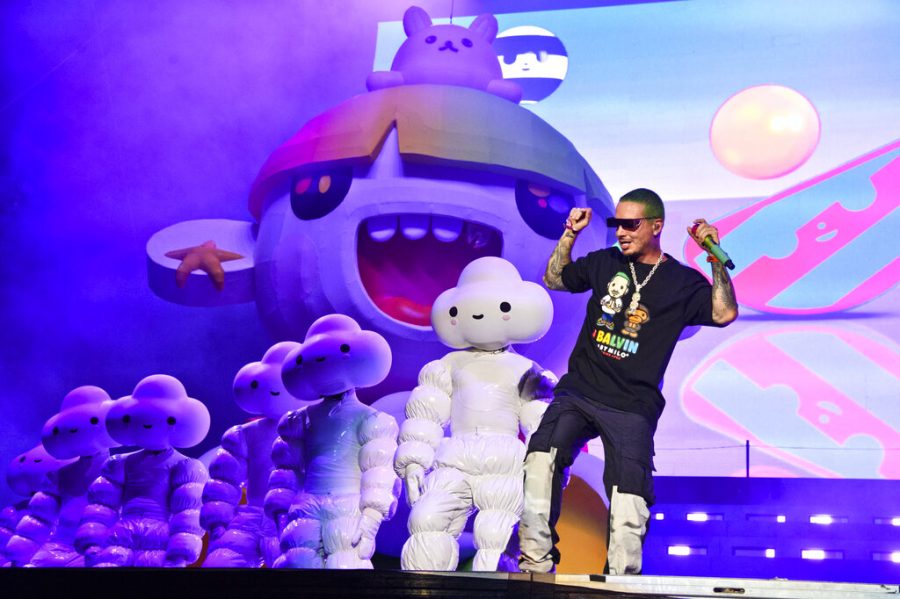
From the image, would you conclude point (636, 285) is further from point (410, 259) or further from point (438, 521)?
point (410, 259)

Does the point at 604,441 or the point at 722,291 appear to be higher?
the point at 722,291

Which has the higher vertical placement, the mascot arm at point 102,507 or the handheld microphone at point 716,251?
the handheld microphone at point 716,251

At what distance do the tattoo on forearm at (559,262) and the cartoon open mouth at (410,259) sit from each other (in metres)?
1.84

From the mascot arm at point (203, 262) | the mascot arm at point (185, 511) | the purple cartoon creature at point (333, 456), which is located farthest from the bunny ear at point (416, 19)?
the mascot arm at point (185, 511)

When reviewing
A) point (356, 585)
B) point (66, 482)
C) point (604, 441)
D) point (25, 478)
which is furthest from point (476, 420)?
point (25, 478)

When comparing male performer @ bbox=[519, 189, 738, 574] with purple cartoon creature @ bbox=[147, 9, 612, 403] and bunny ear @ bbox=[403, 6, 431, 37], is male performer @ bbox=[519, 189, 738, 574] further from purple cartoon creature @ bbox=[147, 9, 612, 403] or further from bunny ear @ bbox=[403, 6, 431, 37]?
bunny ear @ bbox=[403, 6, 431, 37]

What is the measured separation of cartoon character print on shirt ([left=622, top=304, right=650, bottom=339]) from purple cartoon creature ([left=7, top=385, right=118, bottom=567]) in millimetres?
→ 3094

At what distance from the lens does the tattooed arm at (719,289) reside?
242 centimetres

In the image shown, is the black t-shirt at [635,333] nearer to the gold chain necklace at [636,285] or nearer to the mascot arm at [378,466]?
the gold chain necklace at [636,285]

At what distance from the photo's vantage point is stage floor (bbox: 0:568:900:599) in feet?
5.94

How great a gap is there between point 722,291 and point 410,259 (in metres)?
2.40

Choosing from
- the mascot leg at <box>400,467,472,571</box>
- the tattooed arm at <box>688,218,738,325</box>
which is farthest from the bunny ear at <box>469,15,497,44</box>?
the tattooed arm at <box>688,218,738,325</box>

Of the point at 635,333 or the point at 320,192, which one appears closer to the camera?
the point at 635,333

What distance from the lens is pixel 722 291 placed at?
2451mm
